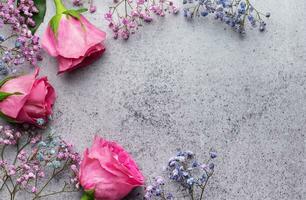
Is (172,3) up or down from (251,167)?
up

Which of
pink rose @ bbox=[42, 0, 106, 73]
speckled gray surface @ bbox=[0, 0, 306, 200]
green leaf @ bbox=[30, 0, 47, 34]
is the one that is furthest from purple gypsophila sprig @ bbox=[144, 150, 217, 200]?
green leaf @ bbox=[30, 0, 47, 34]

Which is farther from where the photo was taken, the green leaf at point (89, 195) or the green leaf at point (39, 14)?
the green leaf at point (39, 14)

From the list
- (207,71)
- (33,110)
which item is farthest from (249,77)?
(33,110)

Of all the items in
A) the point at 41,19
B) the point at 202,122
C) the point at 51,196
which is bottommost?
the point at 51,196

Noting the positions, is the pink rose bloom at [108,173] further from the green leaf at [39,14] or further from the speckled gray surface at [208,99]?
the green leaf at [39,14]

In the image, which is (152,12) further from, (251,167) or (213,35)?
(251,167)

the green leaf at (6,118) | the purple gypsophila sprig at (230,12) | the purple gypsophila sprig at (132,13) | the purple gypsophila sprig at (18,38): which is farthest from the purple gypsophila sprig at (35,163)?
the purple gypsophila sprig at (230,12)

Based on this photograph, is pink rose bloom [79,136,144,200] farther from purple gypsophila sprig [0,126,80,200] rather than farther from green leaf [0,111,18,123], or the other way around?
green leaf [0,111,18,123]

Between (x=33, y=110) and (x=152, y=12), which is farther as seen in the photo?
(x=152, y=12)
